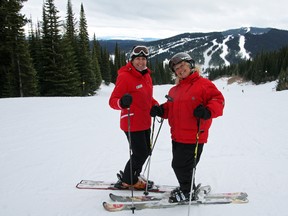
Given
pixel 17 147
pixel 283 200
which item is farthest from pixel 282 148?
pixel 17 147

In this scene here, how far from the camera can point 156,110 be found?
Result: 344 cm

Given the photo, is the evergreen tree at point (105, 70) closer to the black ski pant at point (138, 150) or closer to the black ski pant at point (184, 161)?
the black ski pant at point (138, 150)

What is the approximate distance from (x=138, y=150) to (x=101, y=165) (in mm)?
1749

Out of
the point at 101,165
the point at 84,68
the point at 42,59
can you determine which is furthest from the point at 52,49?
the point at 101,165

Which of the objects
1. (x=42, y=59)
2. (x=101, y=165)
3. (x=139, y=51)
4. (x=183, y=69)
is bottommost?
(x=101, y=165)

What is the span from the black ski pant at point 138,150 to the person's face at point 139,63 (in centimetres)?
98

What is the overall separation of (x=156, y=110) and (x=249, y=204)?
1919 mm

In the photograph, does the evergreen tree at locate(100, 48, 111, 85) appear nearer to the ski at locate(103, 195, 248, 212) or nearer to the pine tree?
the pine tree

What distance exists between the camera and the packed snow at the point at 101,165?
134 inches

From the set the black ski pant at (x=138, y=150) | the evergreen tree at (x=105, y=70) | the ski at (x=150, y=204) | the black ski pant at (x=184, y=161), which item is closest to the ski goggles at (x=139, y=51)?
the black ski pant at (x=138, y=150)

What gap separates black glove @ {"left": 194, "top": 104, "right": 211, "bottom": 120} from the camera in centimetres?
289

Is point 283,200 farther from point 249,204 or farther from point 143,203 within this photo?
point 143,203

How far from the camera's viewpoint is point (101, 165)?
5.09 meters

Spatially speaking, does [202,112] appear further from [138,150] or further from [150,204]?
[150,204]
